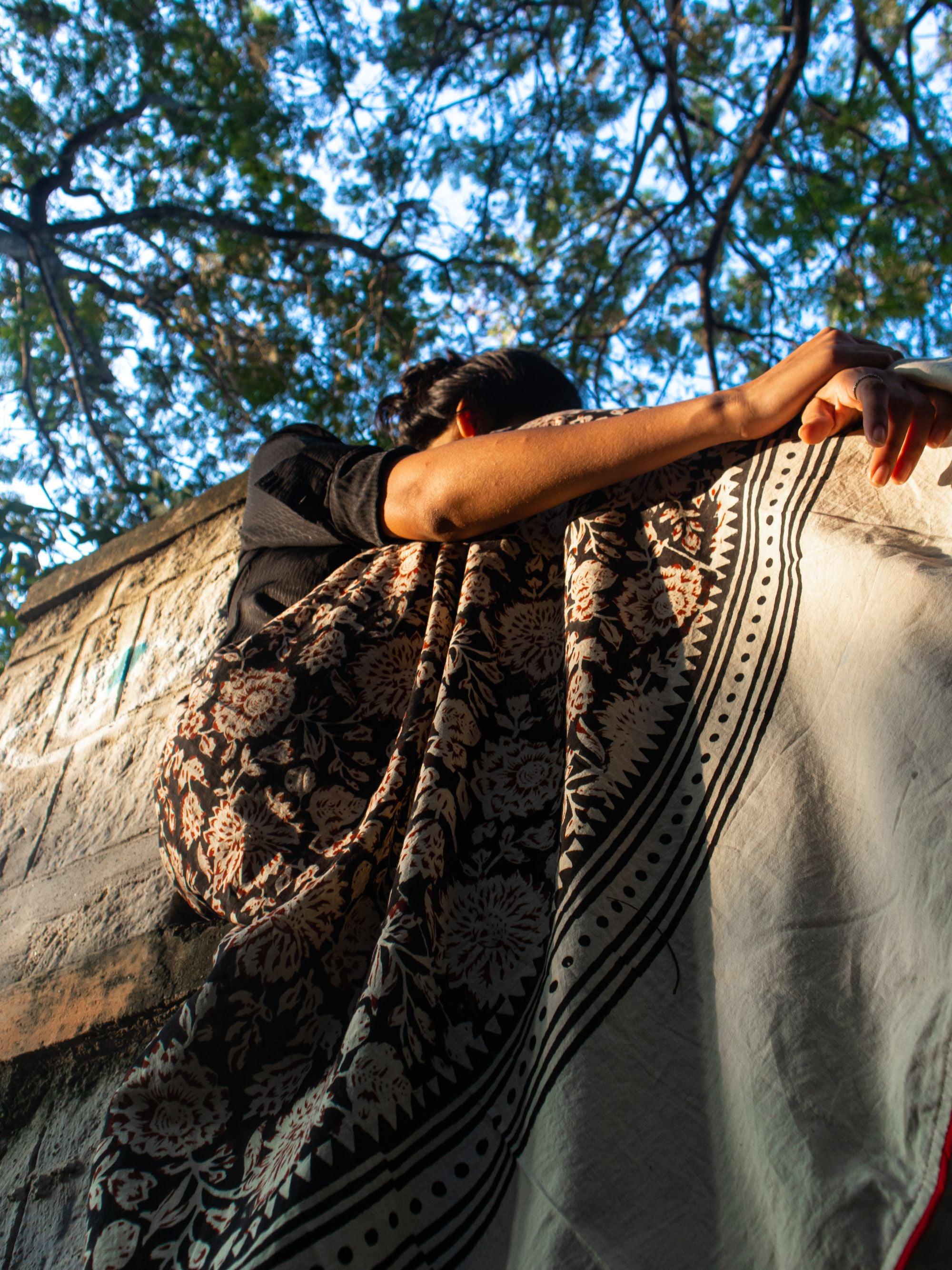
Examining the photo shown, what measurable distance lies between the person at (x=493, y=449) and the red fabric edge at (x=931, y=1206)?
2.56ft

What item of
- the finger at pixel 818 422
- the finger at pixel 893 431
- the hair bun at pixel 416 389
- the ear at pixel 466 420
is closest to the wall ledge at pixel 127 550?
the hair bun at pixel 416 389

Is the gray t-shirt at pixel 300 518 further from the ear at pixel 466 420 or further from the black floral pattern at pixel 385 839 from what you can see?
the ear at pixel 466 420

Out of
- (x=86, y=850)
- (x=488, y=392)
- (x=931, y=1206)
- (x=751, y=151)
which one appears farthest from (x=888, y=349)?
(x=751, y=151)

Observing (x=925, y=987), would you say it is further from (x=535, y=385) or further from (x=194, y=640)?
(x=194, y=640)

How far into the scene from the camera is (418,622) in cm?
155

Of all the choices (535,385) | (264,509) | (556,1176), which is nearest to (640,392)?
(535,385)

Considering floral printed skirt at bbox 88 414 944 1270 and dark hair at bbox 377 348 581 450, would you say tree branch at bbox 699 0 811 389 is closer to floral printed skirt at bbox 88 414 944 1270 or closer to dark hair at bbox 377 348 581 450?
dark hair at bbox 377 348 581 450

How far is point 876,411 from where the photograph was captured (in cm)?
119

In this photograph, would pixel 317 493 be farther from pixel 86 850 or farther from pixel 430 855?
pixel 86 850

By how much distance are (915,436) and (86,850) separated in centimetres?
190

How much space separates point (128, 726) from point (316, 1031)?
1.45m

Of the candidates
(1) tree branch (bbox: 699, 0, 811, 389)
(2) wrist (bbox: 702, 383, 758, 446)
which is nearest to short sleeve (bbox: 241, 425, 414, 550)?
(2) wrist (bbox: 702, 383, 758, 446)

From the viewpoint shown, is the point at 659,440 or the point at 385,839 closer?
the point at 385,839

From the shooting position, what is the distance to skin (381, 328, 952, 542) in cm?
120
